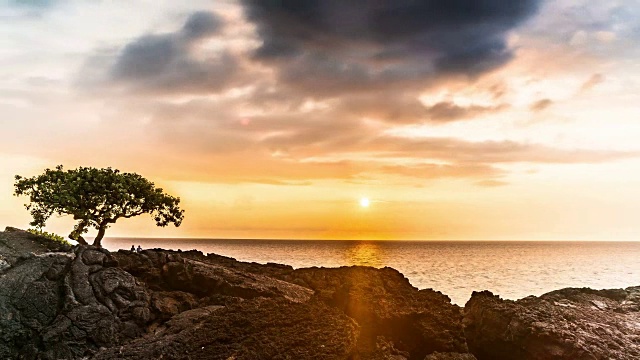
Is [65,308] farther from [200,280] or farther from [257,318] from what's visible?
[257,318]

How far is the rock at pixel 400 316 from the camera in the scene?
54.7 ft

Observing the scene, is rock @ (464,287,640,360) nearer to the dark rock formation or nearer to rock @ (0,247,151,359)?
rock @ (0,247,151,359)

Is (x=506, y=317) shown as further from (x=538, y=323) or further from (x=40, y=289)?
(x=40, y=289)

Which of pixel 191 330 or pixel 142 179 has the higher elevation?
pixel 142 179

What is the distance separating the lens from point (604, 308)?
18125 mm

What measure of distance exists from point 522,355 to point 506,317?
1254 millimetres

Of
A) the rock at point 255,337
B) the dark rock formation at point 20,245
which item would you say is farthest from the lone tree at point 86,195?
the rock at point 255,337

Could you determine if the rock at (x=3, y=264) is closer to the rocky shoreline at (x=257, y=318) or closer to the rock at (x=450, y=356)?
the rocky shoreline at (x=257, y=318)

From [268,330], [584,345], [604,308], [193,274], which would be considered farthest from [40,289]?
[604,308]

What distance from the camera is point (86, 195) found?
3544 centimetres

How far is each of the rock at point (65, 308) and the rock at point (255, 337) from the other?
7.46ft

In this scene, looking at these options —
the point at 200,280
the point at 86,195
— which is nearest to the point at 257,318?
the point at 200,280

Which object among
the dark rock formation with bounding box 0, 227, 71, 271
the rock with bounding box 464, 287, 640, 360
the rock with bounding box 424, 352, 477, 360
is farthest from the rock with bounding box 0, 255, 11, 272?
the rock with bounding box 464, 287, 640, 360

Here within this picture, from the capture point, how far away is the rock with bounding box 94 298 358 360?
1309 centimetres
